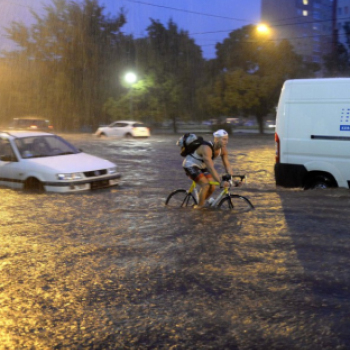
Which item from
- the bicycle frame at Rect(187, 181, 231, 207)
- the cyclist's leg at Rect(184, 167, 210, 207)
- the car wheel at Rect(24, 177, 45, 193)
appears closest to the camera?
the bicycle frame at Rect(187, 181, 231, 207)

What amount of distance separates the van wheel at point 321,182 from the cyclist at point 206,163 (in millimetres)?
2376

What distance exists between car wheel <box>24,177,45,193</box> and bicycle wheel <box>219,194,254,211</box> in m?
4.15

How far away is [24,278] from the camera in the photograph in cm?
527

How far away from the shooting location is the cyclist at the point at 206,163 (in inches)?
307

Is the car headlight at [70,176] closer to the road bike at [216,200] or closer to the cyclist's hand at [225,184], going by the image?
the road bike at [216,200]

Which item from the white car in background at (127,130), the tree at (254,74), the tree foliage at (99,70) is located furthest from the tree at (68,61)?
the white car in background at (127,130)

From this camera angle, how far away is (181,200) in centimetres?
873

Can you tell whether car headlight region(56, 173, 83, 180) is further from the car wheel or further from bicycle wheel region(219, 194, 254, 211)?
bicycle wheel region(219, 194, 254, 211)

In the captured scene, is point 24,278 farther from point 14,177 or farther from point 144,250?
point 14,177

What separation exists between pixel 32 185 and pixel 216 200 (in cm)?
427

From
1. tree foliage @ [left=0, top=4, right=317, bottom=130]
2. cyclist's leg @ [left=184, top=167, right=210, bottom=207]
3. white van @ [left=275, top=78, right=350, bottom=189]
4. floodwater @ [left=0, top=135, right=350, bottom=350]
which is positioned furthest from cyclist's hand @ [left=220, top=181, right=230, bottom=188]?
tree foliage @ [left=0, top=4, right=317, bottom=130]

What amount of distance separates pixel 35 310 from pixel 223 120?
4701cm

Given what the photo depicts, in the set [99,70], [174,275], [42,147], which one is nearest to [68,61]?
[99,70]

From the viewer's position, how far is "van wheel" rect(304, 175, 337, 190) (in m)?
9.69
